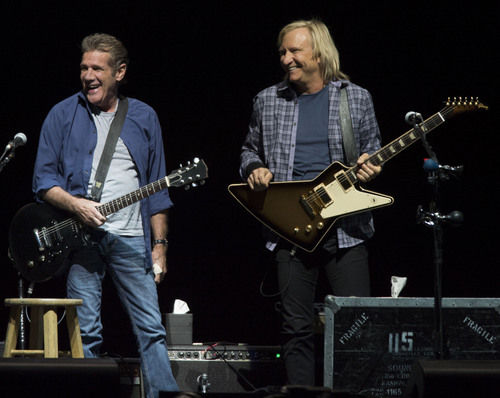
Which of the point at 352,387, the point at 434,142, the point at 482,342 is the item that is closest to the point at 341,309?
the point at 352,387

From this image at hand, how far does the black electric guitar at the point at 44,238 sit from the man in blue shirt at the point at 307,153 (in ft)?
3.00

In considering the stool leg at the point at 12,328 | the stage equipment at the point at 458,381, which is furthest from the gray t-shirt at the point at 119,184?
the stage equipment at the point at 458,381

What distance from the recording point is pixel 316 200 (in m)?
4.21

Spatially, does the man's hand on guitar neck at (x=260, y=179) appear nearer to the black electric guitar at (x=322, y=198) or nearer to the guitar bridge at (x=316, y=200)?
the black electric guitar at (x=322, y=198)

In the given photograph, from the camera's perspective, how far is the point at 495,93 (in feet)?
17.9

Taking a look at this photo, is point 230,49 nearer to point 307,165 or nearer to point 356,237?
point 307,165

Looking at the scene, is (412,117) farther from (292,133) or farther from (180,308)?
(180,308)

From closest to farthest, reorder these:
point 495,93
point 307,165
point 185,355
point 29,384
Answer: point 29,384 < point 307,165 < point 185,355 < point 495,93

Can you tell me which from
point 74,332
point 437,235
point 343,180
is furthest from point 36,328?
point 437,235

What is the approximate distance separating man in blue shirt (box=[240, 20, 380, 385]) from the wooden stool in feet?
3.48

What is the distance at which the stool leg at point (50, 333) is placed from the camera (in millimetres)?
3957

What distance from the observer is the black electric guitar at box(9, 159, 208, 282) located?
4262 mm

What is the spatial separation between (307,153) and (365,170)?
34cm

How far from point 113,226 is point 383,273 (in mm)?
2109
